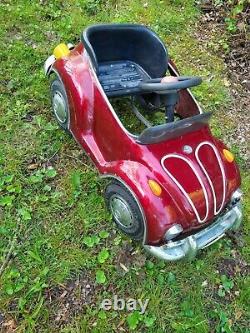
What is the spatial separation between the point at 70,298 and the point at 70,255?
0.29 metres

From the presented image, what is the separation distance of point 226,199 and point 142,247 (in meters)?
0.68

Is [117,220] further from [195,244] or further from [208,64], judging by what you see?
[208,64]

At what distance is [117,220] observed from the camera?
311 cm

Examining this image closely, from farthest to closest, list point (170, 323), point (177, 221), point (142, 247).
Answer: point (142, 247) < point (170, 323) < point (177, 221)

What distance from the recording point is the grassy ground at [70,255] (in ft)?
9.64

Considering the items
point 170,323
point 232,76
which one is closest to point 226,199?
point 170,323

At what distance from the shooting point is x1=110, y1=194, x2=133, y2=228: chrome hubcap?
9.63ft

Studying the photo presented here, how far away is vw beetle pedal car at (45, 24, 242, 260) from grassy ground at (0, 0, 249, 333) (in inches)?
10.1

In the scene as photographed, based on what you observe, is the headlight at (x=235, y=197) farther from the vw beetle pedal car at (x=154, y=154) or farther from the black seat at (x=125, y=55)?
the black seat at (x=125, y=55)

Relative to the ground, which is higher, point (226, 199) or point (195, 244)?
point (226, 199)

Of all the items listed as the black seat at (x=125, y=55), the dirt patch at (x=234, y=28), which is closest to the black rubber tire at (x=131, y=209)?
the black seat at (x=125, y=55)

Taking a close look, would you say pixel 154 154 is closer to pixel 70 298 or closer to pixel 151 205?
pixel 151 205

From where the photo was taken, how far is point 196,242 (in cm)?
288

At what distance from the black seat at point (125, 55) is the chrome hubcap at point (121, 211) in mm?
852
